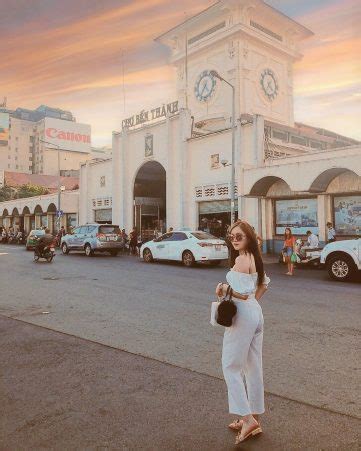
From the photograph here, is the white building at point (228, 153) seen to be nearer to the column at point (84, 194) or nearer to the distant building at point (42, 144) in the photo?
the column at point (84, 194)

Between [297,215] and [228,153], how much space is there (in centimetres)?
611

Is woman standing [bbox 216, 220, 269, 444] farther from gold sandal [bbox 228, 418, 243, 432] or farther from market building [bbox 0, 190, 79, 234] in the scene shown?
market building [bbox 0, 190, 79, 234]

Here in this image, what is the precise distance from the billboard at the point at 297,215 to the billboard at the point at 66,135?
117652 millimetres

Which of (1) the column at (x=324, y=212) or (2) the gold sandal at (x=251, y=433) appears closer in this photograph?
(2) the gold sandal at (x=251, y=433)

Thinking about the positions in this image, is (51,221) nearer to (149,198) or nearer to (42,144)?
(149,198)

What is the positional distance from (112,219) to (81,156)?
347ft

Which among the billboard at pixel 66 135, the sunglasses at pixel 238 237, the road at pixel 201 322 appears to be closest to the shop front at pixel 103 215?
the road at pixel 201 322

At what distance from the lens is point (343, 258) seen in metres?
12.9

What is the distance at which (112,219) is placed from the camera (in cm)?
3666

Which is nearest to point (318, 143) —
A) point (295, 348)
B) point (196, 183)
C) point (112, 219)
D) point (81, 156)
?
point (196, 183)

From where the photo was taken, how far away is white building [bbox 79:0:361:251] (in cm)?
2161

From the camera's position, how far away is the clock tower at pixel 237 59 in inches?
1623

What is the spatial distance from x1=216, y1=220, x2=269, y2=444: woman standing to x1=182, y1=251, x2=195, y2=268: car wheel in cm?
1427

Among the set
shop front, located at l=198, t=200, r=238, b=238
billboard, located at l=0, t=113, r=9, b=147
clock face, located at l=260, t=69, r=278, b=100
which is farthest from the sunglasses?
billboard, located at l=0, t=113, r=9, b=147
